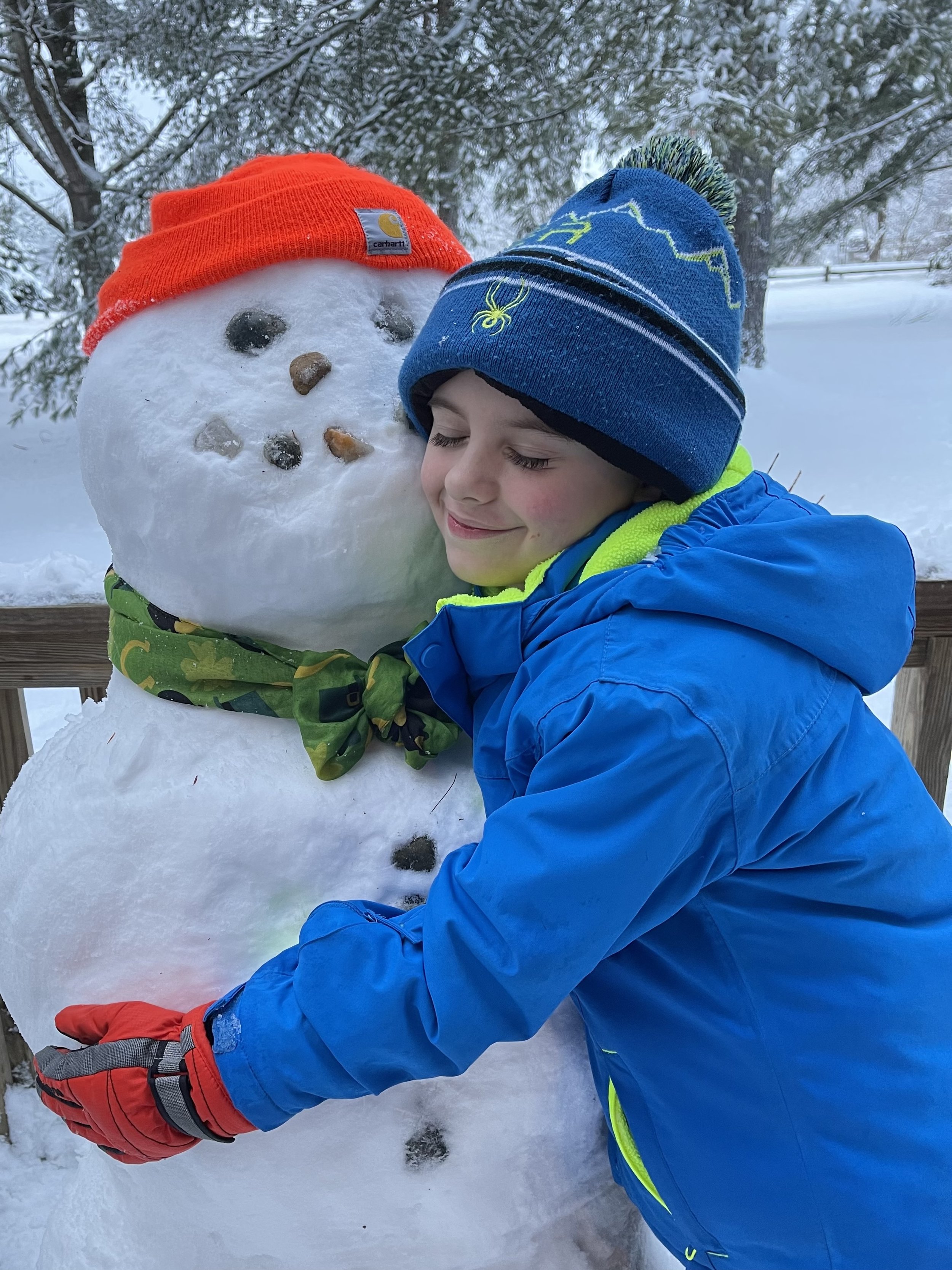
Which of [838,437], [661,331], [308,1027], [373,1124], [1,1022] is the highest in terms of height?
[661,331]

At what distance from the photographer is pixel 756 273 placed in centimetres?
604

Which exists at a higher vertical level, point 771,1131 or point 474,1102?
point 771,1131

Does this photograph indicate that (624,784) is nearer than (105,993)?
Yes

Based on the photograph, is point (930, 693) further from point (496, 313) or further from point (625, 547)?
point (496, 313)

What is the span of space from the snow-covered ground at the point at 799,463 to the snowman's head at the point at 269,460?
2.79 ft

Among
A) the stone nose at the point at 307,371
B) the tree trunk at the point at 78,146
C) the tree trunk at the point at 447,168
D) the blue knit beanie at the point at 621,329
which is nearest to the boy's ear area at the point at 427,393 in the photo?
the blue knit beanie at the point at 621,329

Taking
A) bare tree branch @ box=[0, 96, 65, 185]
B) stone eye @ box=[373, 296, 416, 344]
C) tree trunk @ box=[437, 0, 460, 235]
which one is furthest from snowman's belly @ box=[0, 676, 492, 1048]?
bare tree branch @ box=[0, 96, 65, 185]

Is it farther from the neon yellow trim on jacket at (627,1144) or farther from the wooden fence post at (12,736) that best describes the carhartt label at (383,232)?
the wooden fence post at (12,736)

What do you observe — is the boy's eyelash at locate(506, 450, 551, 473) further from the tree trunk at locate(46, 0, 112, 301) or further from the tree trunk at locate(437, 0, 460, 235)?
the tree trunk at locate(46, 0, 112, 301)

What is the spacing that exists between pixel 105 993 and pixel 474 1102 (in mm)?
450

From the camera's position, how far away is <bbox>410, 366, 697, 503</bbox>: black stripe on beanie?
927 mm

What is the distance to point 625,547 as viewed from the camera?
929mm

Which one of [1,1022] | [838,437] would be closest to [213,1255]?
[1,1022]

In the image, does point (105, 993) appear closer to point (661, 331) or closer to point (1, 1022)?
point (661, 331)
